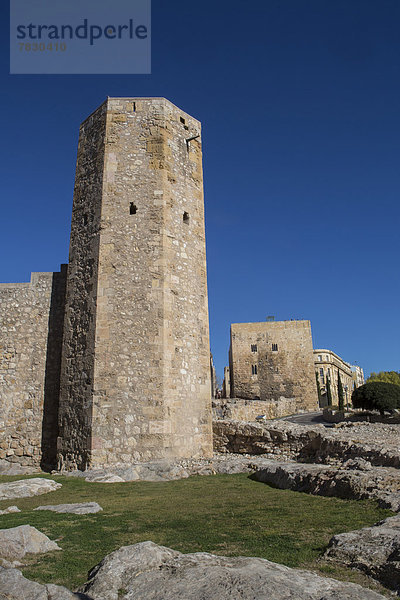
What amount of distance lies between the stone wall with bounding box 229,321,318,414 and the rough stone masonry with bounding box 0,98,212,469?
113 ft

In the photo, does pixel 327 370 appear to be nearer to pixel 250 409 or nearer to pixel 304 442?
pixel 250 409

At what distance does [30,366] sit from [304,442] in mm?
8709

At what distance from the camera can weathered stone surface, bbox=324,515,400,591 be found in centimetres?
348

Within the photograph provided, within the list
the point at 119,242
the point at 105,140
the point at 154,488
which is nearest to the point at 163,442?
the point at 154,488

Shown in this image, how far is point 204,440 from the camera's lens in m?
13.0

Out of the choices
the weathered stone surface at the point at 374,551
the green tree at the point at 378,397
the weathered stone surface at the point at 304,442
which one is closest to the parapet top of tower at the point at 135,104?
the weathered stone surface at the point at 304,442

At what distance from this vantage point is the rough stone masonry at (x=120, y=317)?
12.1 m

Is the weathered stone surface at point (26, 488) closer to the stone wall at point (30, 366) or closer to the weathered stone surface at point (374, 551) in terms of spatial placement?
the stone wall at point (30, 366)

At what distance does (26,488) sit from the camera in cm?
874

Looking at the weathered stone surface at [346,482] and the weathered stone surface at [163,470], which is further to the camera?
the weathered stone surface at [163,470]

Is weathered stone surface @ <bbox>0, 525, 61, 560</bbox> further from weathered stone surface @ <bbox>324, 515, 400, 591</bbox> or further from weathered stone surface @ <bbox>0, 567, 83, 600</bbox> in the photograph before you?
weathered stone surface @ <bbox>324, 515, 400, 591</bbox>

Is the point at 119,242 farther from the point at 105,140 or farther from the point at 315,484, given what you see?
the point at 315,484

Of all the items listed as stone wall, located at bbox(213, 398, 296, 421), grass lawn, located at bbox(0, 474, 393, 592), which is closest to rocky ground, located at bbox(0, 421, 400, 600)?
grass lawn, located at bbox(0, 474, 393, 592)

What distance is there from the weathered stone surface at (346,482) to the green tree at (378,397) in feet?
90.4
